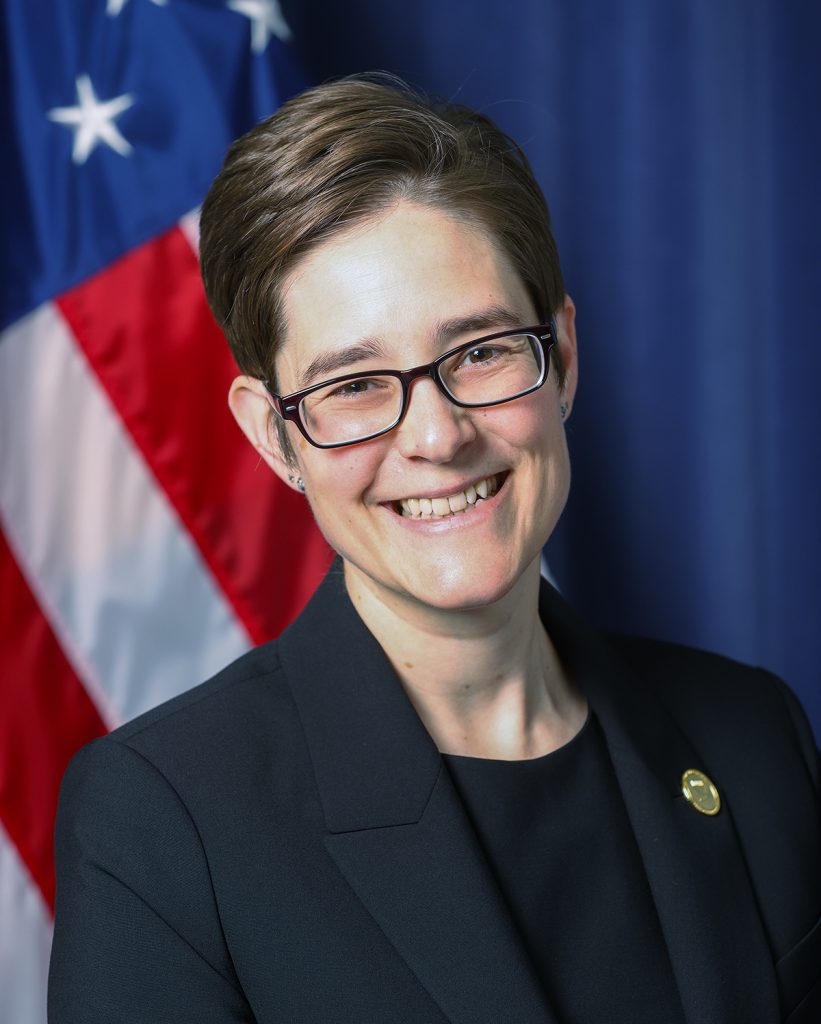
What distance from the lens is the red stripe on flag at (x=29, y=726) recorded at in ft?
5.76

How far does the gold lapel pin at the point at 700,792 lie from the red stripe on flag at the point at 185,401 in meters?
0.73

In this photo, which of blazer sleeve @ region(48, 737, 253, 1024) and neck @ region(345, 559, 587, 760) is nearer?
blazer sleeve @ region(48, 737, 253, 1024)

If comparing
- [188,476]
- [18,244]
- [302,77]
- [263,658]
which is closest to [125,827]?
[263,658]

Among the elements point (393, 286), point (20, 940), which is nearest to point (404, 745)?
point (393, 286)

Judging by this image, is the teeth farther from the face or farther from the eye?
the eye

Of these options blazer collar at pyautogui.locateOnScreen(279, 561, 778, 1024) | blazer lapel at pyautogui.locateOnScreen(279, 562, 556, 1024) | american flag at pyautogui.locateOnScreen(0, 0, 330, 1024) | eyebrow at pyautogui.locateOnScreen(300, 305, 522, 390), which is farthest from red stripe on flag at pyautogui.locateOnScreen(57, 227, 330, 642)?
eyebrow at pyautogui.locateOnScreen(300, 305, 522, 390)

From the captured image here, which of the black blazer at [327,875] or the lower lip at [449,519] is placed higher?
the lower lip at [449,519]

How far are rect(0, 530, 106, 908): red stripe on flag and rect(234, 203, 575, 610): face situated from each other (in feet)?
2.18

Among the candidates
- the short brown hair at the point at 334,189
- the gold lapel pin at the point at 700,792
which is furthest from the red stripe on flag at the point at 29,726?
the gold lapel pin at the point at 700,792

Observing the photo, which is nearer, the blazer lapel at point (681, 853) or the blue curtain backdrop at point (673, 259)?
the blazer lapel at point (681, 853)

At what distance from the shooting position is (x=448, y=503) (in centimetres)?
125

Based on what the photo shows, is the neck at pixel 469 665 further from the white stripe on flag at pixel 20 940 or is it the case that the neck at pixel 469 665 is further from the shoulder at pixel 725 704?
the white stripe on flag at pixel 20 940

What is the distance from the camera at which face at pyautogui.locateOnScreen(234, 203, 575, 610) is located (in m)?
1.18

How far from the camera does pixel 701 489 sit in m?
2.30
